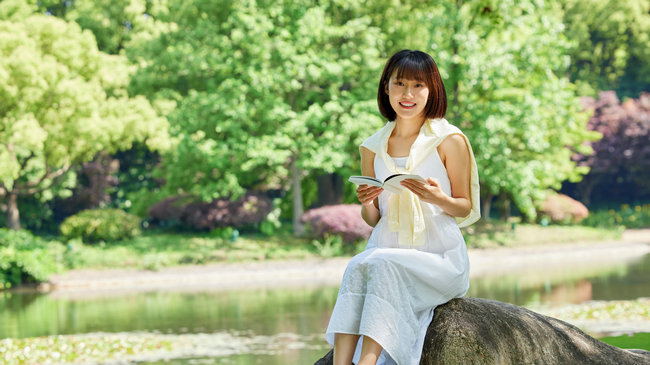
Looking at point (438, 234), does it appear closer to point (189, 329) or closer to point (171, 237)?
point (189, 329)

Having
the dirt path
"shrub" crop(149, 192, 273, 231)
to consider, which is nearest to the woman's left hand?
the dirt path

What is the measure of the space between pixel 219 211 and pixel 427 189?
19.5 m

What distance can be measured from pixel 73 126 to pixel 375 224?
17.9m

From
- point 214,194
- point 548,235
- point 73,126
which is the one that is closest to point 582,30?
point 548,235

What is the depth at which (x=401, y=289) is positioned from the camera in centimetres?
362

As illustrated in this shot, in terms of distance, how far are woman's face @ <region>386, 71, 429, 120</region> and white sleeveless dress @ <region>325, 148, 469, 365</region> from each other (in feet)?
1.67

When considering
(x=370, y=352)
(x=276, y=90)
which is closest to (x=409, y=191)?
(x=370, y=352)

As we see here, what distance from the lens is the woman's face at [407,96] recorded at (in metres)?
3.96

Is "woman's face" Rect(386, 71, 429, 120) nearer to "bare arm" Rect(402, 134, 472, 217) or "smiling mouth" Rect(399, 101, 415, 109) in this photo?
"smiling mouth" Rect(399, 101, 415, 109)

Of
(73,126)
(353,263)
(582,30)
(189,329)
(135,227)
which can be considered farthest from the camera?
(582,30)

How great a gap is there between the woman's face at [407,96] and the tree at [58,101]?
17279 mm

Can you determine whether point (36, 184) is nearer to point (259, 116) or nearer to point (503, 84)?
point (259, 116)

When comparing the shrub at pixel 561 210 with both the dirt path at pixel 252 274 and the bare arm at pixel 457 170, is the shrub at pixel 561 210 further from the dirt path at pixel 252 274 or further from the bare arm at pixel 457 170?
the bare arm at pixel 457 170

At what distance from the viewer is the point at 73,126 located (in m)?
20.5
